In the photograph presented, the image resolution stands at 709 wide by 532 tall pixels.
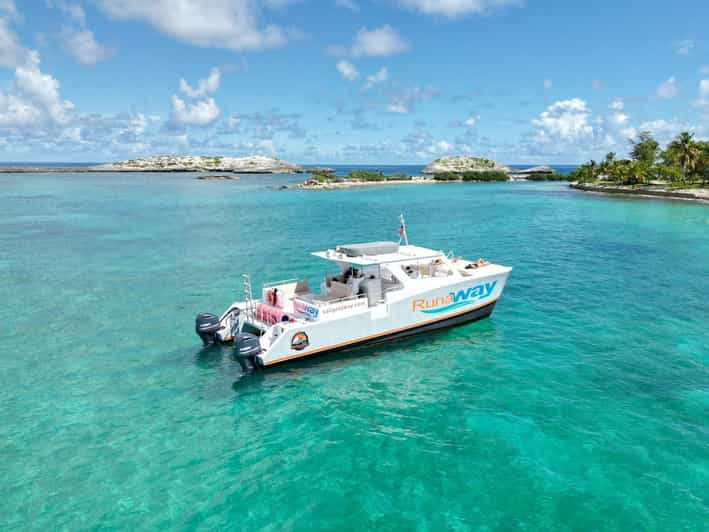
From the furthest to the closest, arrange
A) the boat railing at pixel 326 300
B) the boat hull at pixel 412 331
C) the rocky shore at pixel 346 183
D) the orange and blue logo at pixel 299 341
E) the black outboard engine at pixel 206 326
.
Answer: the rocky shore at pixel 346 183, the black outboard engine at pixel 206 326, the boat railing at pixel 326 300, the boat hull at pixel 412 331, the orange and blue logo at pixel 299 341

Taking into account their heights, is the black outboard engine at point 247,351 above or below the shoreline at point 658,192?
below

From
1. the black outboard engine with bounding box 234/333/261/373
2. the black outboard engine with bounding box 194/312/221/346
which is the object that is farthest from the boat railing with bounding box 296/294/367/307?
the black outboard engine with bounding box 194/312/221/346

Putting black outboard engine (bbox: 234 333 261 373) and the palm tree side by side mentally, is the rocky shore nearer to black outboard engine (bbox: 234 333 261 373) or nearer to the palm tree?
the palm tree

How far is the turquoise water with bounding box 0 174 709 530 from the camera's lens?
970 centimetres

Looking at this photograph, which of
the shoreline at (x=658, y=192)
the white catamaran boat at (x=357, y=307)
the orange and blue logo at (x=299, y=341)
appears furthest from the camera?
the shoreline at (x=658, y=192)

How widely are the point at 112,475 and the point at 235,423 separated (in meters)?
3.12

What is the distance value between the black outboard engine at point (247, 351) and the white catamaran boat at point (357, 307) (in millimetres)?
31

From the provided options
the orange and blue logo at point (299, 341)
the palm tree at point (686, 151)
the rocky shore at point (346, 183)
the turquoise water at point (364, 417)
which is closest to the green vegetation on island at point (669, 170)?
the palm tree at point (686, 151)

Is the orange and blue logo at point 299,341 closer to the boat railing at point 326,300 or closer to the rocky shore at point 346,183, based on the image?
the boat railing at point 326,300

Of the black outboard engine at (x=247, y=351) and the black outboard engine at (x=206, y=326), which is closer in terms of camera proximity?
the black outboard engine at (x=247, y=351)

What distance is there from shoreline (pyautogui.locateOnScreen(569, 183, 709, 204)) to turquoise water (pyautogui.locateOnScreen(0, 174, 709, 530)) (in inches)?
2274

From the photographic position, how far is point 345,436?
12227 mm

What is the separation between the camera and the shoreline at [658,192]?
243 feet

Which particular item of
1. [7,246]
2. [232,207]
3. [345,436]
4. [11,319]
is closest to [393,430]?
[345,436]
